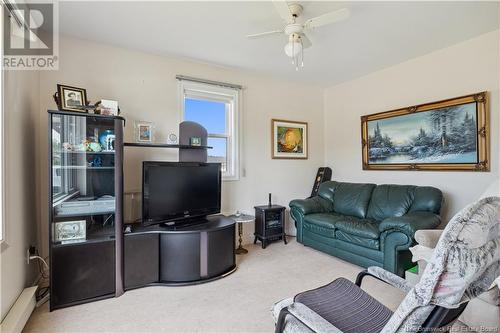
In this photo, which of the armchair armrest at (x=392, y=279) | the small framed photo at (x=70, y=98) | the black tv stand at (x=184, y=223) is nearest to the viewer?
the armchair armrest at (x=392, y=279)

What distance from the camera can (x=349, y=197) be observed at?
3896mm

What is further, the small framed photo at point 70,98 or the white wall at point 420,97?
the white wall at point 420,97

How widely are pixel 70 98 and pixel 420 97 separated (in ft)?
13.8

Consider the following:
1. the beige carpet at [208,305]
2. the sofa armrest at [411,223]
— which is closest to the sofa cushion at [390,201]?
the sofa armrest at [411,223]

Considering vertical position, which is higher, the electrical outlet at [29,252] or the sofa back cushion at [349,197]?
the sofa back cushion at [349,197]

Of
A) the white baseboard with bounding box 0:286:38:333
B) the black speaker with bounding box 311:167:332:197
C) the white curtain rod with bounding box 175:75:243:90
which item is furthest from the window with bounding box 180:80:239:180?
the white baseboard with bounding box 0:286:38:333

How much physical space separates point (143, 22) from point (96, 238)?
7.22 feet

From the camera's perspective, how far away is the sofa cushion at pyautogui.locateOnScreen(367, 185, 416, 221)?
3.29m

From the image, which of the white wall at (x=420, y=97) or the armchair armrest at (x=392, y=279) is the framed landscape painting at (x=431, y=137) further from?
the armchair armrest at (x=392, y=279)

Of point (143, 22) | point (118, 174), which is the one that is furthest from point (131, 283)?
point (143, 22)

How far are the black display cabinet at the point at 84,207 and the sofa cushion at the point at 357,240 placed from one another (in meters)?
2.58

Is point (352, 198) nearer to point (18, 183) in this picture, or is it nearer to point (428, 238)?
point (428, 238)

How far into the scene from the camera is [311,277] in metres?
2.86

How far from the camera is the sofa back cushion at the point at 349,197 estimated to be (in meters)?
3.71
